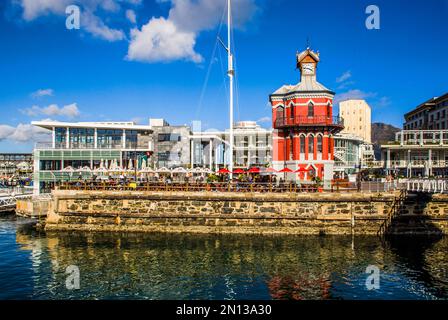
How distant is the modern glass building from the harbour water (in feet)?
79.0

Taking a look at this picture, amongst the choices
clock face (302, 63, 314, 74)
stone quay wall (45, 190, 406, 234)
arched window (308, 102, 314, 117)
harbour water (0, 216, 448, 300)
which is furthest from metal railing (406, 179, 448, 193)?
clock face (302, 63, 314, 74)

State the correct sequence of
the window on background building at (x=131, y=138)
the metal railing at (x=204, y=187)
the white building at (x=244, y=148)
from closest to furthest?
the metal railing at (x=204, y=187) → the window on background building at (x=131, y=138) → the white building at (x=244, y=148)

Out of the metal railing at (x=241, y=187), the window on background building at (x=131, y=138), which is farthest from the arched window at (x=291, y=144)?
the window on background building at (x=131, y=138)

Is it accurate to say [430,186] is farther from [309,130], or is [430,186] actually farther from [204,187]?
[204,187]

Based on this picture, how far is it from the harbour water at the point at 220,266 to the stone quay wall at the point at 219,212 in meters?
1.47

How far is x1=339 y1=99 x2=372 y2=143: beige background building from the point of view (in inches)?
6068

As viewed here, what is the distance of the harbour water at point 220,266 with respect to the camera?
59.5 feet

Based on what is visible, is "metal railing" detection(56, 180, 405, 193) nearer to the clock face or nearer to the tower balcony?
the tower balcony

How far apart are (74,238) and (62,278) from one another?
10.6 meters

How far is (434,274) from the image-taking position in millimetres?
20562

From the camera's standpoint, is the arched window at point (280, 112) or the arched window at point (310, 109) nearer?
the arched window at point (310, 109)

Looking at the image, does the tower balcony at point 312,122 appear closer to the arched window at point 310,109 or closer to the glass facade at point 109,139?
the arched window at point 310,109

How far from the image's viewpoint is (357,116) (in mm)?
154375
